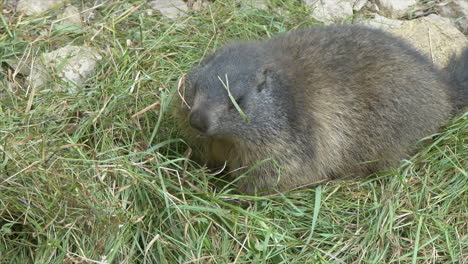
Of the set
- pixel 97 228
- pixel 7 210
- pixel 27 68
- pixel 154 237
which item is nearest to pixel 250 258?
pixel 154 237

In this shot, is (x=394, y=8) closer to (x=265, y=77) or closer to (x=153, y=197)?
(x=265, y=77)

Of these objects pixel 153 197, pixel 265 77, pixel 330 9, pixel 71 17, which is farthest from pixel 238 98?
pixel 330 9

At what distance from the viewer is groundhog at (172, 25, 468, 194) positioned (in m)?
4.34

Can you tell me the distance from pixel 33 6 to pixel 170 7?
4.64ft

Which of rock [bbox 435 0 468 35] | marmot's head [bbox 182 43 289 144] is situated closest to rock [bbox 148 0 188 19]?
marmot's head [bbox 182 43 289 144]

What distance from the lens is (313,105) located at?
470 centimetres

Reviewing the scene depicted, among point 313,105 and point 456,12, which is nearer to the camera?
point 313,105

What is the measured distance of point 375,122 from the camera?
4906mm

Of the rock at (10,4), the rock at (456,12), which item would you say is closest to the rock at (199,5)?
the rock at (10,4)

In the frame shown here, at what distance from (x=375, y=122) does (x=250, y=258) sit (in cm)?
158

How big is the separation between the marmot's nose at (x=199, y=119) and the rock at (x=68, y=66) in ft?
5.24

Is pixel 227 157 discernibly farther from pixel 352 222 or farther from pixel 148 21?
pixel 148 21

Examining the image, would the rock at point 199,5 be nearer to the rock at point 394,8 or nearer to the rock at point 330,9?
the rock at point 330,9

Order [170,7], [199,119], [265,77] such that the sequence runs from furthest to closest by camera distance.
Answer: [170,7] → [265,77] → [199,119]
